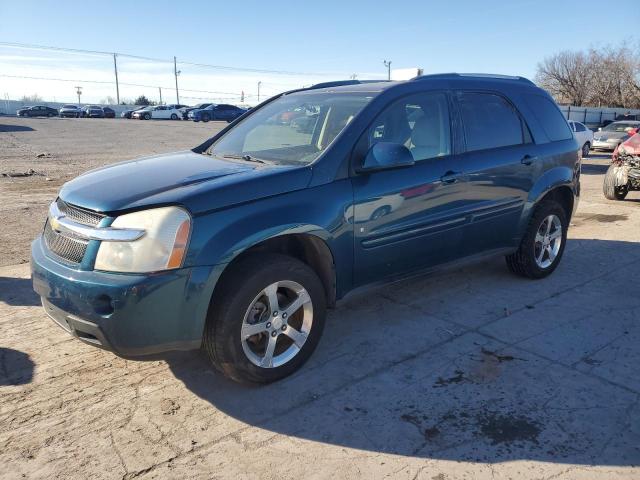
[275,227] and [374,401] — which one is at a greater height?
[275,227]

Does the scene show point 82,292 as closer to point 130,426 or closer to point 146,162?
point 130,426

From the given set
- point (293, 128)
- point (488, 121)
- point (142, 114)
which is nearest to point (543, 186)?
point (488, 121)

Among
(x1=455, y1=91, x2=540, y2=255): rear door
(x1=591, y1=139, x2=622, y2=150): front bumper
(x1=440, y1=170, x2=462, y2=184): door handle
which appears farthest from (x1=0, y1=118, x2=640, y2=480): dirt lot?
(x1=591, y1=139, x2=622, y2=150): front bumper

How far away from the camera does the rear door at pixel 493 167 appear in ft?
14.6

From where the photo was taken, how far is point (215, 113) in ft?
162

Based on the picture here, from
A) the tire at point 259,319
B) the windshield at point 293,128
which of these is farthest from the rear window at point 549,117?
the tire at point 259,319

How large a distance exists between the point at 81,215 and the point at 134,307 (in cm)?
74

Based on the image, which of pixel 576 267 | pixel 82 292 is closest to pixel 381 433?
pixel 82 292

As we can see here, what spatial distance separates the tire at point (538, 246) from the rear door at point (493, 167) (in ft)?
0.81

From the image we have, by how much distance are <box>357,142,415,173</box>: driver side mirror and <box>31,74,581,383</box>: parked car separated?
0.04ft

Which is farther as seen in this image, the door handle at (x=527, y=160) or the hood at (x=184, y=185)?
the door handle at (x=527, y=160)

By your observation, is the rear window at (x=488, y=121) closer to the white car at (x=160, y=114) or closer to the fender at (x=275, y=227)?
the fender at (x=275, y=227)

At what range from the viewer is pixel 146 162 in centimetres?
397

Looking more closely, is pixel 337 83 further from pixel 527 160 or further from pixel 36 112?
pixel 36 112
